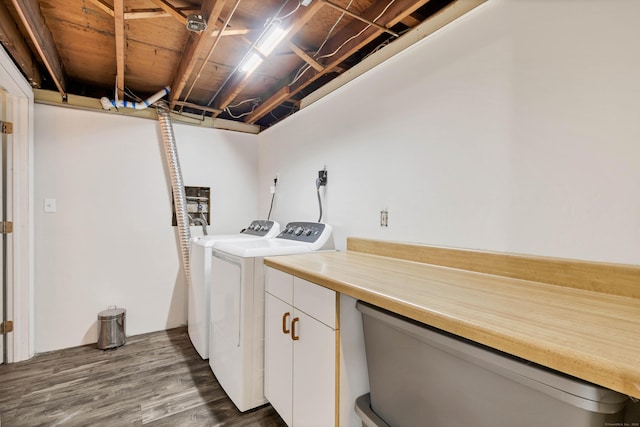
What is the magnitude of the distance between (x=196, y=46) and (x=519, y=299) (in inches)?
82.8

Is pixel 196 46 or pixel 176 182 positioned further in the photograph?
pixel 176 182

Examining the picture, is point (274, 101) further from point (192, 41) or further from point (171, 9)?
point (171, 9)

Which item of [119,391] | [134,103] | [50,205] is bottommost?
[119,391]

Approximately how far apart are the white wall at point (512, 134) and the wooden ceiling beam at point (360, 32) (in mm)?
186

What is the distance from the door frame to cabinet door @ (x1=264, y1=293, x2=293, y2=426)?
2135 millimetres

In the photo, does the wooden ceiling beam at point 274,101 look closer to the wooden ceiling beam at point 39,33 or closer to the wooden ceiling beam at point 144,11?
the wooden ceiling beam at point 144,11

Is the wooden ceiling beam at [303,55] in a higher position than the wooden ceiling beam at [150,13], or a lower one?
lower

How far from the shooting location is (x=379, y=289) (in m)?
0.97

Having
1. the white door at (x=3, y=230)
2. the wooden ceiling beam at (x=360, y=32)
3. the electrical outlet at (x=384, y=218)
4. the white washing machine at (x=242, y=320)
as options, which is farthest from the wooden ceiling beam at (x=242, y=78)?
the white door at (x=3, y=230)

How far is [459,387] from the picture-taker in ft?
2.68

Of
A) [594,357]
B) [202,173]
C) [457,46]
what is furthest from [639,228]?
[202,173]

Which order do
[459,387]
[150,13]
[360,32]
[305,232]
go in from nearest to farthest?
[459,387] < [150,13] < [360,32] < [305,232]

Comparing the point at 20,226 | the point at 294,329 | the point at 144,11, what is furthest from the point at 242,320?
the point at 20,226

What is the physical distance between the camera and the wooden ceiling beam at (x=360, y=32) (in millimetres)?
1464
